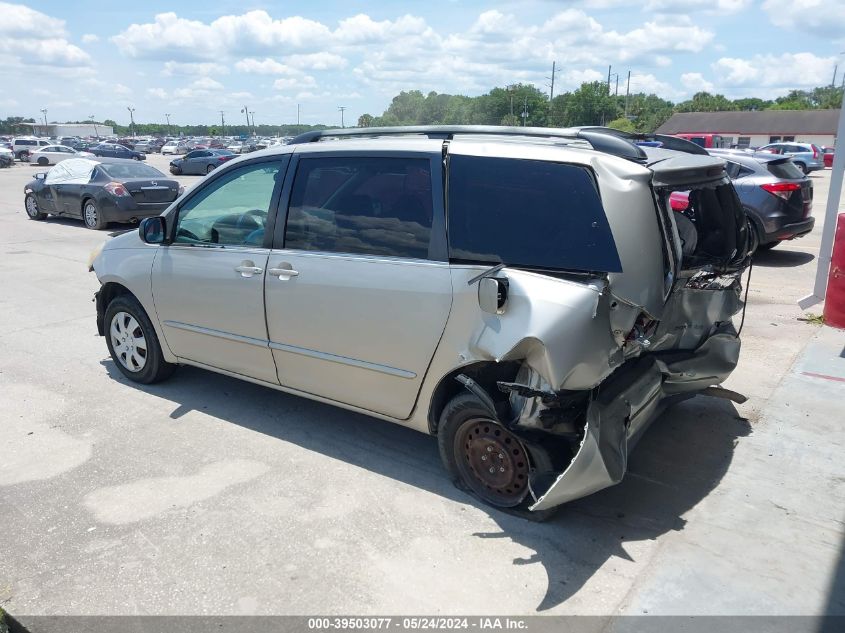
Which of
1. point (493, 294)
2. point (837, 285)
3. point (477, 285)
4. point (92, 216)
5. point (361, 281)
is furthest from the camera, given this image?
point (92, 216)

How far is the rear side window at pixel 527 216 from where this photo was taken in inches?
133

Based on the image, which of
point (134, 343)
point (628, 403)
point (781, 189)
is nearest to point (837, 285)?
point (628, 403)

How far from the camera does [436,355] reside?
3760mm

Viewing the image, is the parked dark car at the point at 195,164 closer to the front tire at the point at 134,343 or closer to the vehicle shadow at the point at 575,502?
the front tire at the point at 134,343

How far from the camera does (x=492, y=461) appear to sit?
3.78 metres

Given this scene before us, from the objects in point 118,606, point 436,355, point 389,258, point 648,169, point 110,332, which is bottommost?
point 118,606

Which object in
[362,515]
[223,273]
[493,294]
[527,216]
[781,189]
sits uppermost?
[527,216]

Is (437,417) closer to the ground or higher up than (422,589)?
higher up

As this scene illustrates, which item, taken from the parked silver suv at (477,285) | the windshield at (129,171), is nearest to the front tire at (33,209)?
the windshield at (129,171)

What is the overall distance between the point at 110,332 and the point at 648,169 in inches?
176

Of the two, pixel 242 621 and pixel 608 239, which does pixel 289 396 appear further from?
pixel 608 239

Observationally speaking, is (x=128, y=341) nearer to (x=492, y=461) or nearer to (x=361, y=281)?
(x=361, y=281)

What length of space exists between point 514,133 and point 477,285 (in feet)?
3.52

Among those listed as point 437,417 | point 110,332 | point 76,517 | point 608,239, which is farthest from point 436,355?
point 110,332
